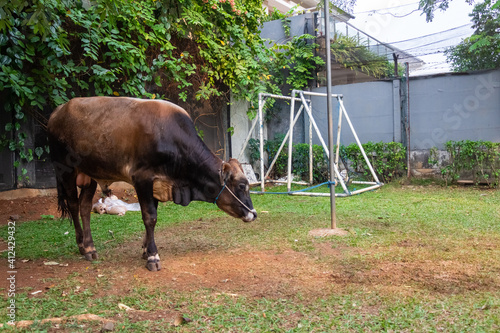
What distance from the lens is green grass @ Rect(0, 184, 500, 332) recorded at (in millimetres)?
2832

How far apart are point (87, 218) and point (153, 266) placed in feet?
3.91

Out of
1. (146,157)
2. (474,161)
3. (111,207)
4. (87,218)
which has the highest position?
(146,157)

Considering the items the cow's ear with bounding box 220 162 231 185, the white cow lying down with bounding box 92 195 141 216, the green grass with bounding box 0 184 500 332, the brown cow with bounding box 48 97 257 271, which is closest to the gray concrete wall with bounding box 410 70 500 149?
the green grass with bounding box 0 184 500 332

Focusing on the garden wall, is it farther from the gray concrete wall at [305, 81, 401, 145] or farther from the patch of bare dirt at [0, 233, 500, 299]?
the patch of bare dirt at [0, 233, 500, 299]

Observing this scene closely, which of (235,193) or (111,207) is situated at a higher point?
(235,193)

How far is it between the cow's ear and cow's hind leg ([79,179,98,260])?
1.55 metres

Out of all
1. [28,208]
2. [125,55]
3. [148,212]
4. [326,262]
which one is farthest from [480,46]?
[28,208]

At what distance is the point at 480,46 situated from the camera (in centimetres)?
1005

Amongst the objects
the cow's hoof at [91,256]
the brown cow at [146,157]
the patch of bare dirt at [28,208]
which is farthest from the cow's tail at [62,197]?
the patch of bare dirt at [28,208]

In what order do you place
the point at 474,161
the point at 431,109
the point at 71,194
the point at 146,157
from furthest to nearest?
1. the point at 431,109
2. the point at 474,161
3. the point at 71,194
4. the point at 146,157

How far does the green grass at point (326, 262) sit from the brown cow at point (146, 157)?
2.28 ft

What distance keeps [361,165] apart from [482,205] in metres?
3.80

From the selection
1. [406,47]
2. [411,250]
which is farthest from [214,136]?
[411,250]

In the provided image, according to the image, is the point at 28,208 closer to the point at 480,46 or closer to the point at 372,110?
the point at 372,110
